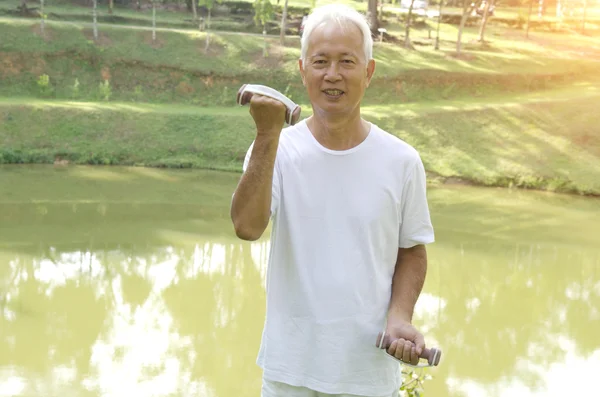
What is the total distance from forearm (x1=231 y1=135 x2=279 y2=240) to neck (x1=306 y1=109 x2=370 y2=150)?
209 millimetres

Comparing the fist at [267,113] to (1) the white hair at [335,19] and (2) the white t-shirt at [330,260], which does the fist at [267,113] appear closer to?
(2) the white t-shirt at [330,260]

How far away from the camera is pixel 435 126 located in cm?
1888

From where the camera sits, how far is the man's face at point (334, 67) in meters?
A: 2.11

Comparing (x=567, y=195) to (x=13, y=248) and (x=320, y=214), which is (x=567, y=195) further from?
(x=320, y=214)

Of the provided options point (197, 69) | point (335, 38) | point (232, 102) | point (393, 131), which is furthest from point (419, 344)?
point (197, 69)

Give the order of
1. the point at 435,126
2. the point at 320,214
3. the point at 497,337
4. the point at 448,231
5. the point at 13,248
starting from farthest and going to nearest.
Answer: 1. the point at 435,126
2. the point at 448,231
3. the point at 13,248
4. the point at 497,337
5. the point at 320,214

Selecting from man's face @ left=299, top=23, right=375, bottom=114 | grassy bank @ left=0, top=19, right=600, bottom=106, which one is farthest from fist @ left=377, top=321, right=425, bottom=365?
grassy bank @ left=0, top=19, right=600, bottom=106

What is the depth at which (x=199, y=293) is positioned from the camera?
9414mm

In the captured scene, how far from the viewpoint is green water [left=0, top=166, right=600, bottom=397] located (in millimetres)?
7266

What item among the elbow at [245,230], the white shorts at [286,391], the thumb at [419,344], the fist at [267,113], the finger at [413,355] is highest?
the fist at [267,113]

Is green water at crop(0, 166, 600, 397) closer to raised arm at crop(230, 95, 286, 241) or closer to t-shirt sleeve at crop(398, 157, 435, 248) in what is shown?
t-shirt sleeve at crop(398, 157, 435, 248)

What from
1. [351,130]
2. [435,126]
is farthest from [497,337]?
[435,126]

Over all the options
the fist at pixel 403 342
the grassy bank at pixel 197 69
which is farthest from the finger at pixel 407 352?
the grassy bank at pixel 197 69

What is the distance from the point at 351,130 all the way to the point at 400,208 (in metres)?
0.24
